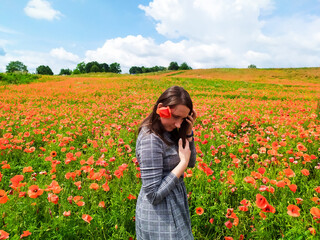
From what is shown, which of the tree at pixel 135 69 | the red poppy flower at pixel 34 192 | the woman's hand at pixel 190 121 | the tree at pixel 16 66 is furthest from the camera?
the tree at pixel 135 69

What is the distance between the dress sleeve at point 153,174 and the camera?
4.29 feet

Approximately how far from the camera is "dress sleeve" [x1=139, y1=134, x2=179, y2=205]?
51.5 inches

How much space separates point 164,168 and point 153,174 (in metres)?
0.20

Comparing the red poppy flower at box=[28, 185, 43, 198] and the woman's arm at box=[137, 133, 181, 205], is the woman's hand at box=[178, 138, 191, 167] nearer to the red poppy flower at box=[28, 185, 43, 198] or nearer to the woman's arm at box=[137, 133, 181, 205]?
the woman's arm at box=[137, 133, 181, 205]

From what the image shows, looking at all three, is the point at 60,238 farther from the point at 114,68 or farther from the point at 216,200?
the point at 114,68

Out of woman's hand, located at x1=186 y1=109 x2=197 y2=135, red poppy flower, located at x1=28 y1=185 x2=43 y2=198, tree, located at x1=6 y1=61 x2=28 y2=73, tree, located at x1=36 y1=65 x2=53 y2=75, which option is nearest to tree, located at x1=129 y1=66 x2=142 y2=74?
tree, located at x1=36 y1=65 x2=53 y2=75

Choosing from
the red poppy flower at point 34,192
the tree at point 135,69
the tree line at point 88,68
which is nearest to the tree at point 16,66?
the tree line at point 88,68

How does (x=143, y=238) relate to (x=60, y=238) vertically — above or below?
above

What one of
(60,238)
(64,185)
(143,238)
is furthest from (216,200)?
(64,185)

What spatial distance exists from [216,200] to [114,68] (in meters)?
99.9

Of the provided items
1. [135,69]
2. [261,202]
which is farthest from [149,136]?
[135,69]

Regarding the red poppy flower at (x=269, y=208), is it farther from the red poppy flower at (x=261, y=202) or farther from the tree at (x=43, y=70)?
the tree at (x=43, y=70)

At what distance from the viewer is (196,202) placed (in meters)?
2.28

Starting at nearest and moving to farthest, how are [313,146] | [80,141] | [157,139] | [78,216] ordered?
1. [157,139]
2. [78,216]
3. [313,146]
4. [80,141]
